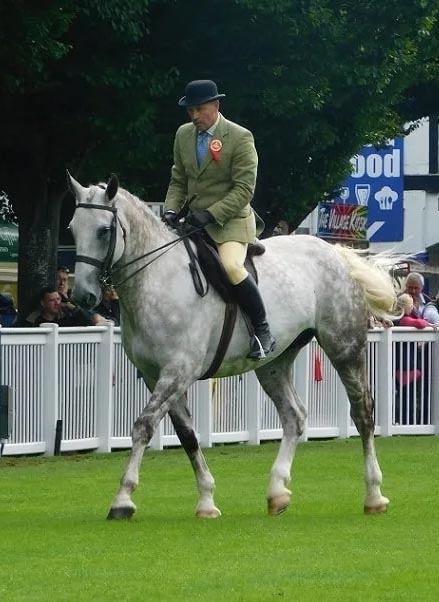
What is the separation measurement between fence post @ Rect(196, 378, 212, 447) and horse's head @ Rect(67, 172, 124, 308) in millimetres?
8007

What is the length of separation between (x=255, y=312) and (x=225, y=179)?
103 cm

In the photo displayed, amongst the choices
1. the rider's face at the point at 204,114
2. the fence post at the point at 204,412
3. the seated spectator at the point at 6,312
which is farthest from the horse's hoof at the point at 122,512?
the seated spectator at the point at 6,312

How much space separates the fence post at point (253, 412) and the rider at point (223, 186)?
781 cm

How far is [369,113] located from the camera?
30.6m

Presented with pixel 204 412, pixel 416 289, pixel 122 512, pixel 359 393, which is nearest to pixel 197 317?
pixel 122 512

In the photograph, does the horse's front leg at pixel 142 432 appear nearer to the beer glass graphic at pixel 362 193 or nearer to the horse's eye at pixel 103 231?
the horse's eye at pixel 103 231

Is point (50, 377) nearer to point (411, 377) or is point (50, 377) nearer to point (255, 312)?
point (411, 377)

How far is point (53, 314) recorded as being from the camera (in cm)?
2033

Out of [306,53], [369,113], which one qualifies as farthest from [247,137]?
[369,113]

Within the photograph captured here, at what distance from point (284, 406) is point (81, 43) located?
12.1 m

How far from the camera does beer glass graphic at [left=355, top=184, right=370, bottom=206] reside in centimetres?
4172

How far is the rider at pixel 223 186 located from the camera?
13484 mm

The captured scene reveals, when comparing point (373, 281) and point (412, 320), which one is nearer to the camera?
point (373, 281)

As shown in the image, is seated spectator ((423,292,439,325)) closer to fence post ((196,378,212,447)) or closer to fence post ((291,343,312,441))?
fence post ((291,343,312,441))
